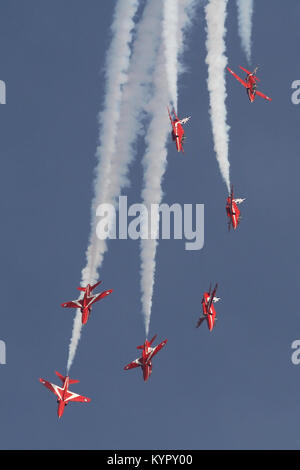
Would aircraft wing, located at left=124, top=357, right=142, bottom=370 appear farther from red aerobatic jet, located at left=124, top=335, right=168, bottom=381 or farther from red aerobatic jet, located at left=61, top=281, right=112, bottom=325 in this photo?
red aerobatic jet, located at left=61, top=281, right=112, bottom=325

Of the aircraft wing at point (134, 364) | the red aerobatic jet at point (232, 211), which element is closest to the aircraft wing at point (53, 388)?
the aircraft wing at point (134, 364)

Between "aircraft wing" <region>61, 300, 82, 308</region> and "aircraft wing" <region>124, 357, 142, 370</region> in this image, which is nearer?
"aircraft wing" <region>61, 300, 82, 308</region>

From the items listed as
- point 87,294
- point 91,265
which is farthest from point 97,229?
point 87,294

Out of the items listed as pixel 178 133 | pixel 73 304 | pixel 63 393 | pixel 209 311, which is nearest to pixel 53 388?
pixel 63 393

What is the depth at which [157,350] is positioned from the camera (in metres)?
56.6

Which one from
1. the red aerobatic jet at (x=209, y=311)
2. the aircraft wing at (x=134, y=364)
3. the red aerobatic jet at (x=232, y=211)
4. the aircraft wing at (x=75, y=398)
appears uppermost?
the red aerobatic jet at (x=232, y=211)

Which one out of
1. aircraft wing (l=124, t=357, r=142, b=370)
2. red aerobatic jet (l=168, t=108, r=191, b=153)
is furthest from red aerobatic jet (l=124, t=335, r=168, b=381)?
red aerobatic jet (l=168, t=108, r=191, b=153)

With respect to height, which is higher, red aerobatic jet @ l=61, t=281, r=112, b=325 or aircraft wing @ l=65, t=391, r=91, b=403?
red aerobatic jet @ l=61, t=281, r=112, b=325

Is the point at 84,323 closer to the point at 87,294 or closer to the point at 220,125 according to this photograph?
the point at 87,294

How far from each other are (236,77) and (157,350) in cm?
2508

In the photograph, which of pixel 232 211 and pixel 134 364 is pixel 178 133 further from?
pixel 134 364

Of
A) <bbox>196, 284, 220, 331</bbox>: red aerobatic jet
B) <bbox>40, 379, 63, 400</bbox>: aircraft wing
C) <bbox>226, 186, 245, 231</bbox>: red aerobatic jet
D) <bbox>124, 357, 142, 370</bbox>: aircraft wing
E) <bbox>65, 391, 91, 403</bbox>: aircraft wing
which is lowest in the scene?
<bbox>65, 391, 91, 403</bbox>: aircraft wing

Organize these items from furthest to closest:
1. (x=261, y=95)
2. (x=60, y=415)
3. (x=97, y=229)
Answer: (x=261, y=95) < (x=60, y=415) < (x=97, y=229)

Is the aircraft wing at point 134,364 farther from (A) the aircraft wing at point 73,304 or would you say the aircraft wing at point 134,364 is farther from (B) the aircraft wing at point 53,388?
(A) the aircraft wing at point 73,304
